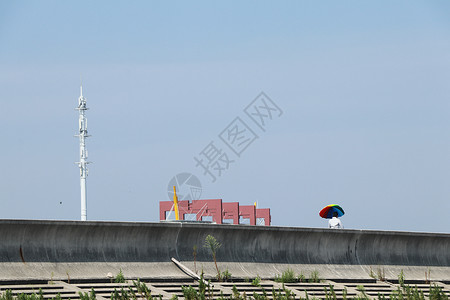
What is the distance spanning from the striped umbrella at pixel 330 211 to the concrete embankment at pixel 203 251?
1.77 metres

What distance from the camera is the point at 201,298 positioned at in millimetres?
11016

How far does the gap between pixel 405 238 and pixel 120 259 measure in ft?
24.2

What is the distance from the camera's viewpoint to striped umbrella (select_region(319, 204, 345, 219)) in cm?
2039

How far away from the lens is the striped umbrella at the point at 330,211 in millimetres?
20391

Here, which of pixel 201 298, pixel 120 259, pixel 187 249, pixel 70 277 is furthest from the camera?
pixel 187 249

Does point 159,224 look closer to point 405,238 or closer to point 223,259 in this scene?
point 223,259

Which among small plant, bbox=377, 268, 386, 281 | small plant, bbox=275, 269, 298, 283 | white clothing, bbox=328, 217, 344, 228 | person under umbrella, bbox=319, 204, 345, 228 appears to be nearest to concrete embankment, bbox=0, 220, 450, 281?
small plant, bbox=377, 268, 386, 281

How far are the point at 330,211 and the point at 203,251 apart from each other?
211 inches

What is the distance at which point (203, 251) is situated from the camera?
A: 1614cm

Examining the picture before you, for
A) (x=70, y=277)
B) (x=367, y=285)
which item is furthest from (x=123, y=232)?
(x=367, y=285)

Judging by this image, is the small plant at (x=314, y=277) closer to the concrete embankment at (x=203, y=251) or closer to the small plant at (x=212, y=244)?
the concrete embankment at (x=203, y=251)

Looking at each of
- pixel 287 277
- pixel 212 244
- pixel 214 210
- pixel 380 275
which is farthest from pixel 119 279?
pixel 214 210

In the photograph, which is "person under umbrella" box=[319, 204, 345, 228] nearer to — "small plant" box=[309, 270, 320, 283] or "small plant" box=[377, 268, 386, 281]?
"small plant" box=[377, 268, 386, 281]

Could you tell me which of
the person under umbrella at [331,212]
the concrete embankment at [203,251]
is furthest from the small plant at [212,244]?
the person under umbrella at [331,212]
